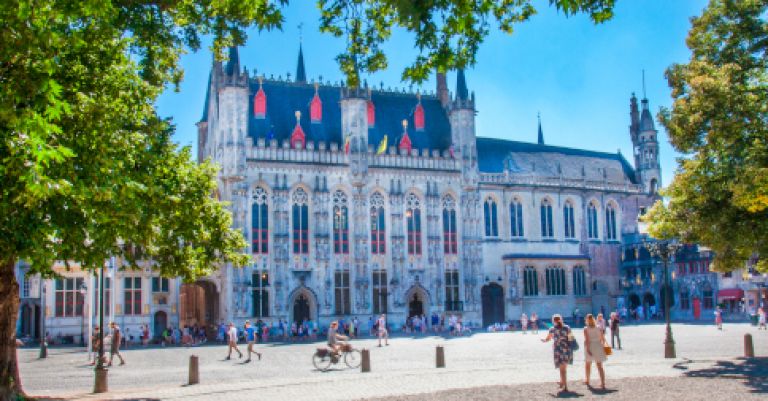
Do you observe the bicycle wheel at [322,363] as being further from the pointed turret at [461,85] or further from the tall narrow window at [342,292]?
the pointed turret at [461,85]

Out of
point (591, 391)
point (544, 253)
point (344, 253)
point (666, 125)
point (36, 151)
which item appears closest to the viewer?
point (36, 151)

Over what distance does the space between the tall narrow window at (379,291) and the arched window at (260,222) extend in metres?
7.88

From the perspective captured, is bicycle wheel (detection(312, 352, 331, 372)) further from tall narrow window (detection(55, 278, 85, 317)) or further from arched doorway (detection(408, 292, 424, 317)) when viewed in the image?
arched doorway (detection(408, 292, 424, 317))

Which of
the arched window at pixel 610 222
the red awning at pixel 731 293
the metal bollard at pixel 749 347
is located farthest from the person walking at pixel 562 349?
the arched window at pixel 610 222

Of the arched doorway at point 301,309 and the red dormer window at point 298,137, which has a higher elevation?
the red dormer window at point 298,137

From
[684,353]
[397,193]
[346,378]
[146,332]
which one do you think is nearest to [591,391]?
[346,378]

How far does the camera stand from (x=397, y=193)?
173ft

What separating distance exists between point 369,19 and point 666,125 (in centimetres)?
1255

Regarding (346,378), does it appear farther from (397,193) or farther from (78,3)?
(397,193)

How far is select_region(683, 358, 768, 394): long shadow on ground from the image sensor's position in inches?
666

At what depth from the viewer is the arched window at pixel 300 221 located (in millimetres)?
49812

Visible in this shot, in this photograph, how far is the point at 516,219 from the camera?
5791cm

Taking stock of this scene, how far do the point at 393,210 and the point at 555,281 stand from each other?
14.7m

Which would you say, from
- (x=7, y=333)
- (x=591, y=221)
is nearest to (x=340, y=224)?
(x=591, y=221)
